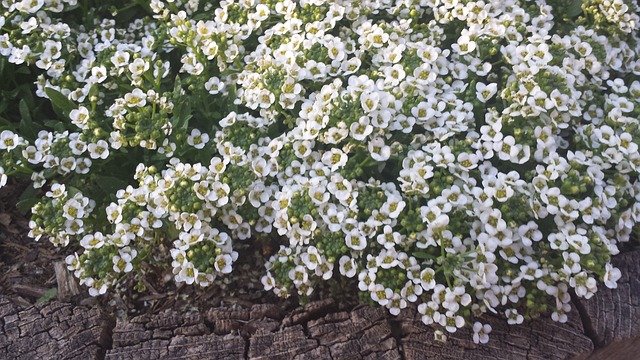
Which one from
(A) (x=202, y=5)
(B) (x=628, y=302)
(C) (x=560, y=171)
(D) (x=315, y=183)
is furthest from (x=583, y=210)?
(A) (x=202, y=5)

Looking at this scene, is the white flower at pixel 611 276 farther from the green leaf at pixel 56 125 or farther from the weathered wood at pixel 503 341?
the green leaf at pixel 56 125

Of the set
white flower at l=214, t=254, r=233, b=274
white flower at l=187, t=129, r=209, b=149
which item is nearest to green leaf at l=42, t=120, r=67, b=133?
white flower at l=187, t=129, r=209, b=149

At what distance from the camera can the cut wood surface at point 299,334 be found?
2.59m

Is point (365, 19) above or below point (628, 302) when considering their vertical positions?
above

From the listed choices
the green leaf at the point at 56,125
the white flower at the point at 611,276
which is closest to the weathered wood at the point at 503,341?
the white flower at the point at 611,276

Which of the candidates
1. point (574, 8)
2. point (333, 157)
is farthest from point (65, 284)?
point (574, 8)

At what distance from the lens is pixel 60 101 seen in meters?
3.06

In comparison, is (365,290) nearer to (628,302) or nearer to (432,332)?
(432,332)

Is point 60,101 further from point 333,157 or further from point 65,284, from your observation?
point 333,157

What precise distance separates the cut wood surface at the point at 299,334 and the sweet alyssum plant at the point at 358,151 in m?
0.10

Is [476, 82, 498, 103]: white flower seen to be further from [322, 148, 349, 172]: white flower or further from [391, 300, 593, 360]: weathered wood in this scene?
[391, 300, 593, 360]: weathered wood

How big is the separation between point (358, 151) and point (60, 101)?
4.73ft

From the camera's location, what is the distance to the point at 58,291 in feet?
10.1

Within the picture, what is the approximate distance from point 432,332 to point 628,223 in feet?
3.11
